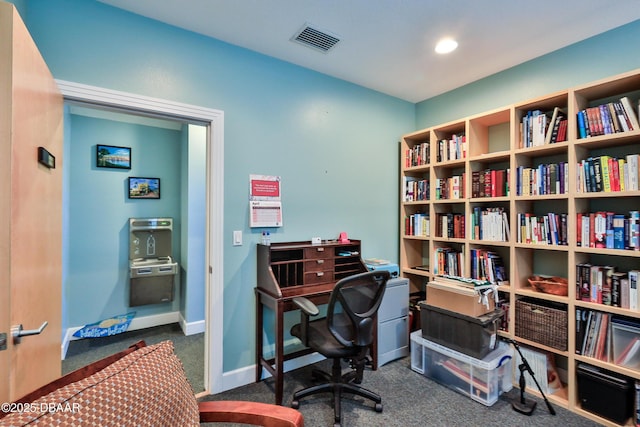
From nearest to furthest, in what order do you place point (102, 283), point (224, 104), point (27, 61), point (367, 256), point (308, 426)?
point (27, 61)
point (308, 426)
point (224, 104)
point (367, 256)
point (102, 283)

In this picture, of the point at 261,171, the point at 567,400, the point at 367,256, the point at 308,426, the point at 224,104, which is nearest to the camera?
the point at 308,426

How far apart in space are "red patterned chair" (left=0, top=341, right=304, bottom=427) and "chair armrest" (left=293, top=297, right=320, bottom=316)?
0.73 metres

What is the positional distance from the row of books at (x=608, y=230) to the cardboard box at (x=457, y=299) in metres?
0.77

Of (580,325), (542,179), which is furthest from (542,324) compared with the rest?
(542,179)

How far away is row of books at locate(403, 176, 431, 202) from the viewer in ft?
10.3

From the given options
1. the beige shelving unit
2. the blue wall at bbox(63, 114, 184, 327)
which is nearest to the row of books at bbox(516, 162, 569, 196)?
the beige shelving unit

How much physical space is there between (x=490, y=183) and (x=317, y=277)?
67.9 inches

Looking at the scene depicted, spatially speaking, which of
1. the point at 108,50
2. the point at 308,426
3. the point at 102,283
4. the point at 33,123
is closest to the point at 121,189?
the point at 102,283

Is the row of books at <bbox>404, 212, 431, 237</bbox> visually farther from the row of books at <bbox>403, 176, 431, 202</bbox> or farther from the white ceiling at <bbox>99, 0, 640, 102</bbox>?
the white ceiling at <bbox>99, 0, 640, 102</bbox>

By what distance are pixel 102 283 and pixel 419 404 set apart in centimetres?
347

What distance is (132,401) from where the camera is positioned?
2.79 ft

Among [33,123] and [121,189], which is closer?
[33,123]

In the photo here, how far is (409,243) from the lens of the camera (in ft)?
10.9

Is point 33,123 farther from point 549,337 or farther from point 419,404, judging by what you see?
point 549,337
